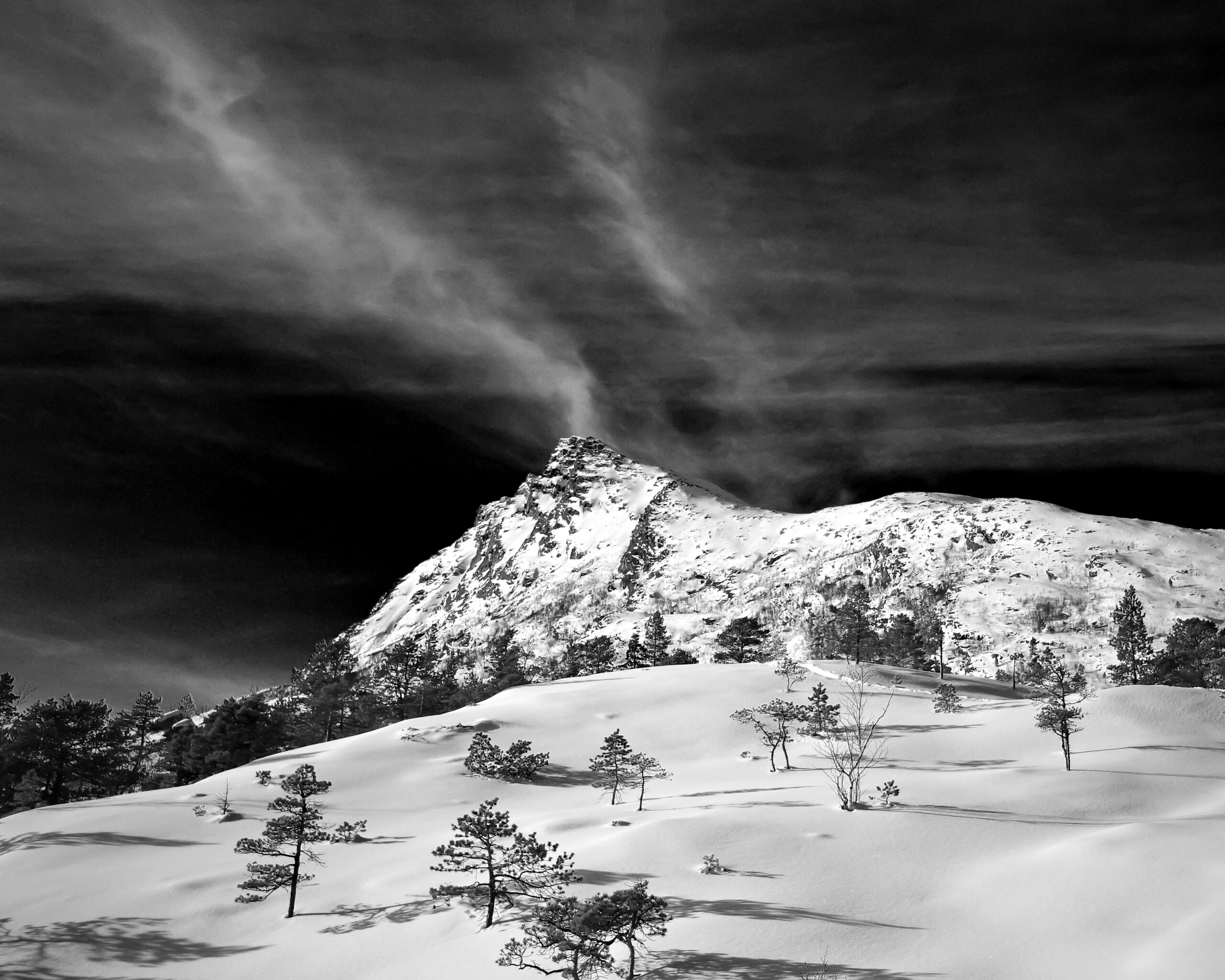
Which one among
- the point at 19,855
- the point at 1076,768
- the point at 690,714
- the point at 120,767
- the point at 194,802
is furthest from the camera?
the point at 120,767

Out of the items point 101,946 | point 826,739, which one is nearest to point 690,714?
point 826,739

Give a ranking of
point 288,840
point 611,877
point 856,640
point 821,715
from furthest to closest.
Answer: point 856,640, point 821,715, point 288,840, point 611,877

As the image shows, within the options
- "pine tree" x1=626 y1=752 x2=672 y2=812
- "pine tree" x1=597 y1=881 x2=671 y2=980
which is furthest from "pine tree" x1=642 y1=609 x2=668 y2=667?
"pine tree" x1=597 y1=881 x2=671 y2=980

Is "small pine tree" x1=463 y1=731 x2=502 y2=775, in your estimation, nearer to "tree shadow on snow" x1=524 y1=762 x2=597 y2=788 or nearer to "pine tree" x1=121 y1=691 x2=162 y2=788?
"tree shadow on snow" x1=524 y1=762 x2=597 y2=788

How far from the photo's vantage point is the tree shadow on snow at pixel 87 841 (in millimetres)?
35688

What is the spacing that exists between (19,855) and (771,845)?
34.1 meters

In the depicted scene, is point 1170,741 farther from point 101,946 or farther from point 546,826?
point 101,946

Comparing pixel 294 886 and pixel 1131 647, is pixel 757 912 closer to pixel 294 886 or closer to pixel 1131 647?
pixel 294 886

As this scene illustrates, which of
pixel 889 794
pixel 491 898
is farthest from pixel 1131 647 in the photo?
pixel 491 898

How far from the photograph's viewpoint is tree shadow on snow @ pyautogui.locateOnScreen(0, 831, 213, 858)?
35.7 meters

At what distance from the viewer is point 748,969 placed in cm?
2002

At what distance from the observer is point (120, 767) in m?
67.1

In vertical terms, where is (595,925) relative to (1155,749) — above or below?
below

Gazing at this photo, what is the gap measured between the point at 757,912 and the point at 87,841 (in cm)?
3345
